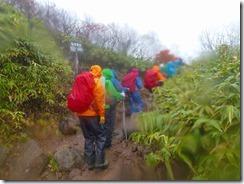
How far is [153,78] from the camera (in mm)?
3061

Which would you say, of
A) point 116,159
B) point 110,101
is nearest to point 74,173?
point 116,159

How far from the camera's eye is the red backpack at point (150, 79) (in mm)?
2949

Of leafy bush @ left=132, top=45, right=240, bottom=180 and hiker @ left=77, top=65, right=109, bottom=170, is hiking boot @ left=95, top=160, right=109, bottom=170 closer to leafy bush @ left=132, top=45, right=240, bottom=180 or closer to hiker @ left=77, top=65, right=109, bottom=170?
hiker @ left=77, top=65, right=109, bottom=170

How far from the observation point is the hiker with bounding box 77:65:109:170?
9.02 ft

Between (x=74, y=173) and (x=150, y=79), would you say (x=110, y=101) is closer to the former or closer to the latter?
(x=150, y=79)

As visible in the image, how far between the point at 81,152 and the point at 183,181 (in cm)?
117

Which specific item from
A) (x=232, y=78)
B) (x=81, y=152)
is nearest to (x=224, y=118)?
(x=232, y=78)

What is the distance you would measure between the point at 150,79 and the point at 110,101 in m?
0.55

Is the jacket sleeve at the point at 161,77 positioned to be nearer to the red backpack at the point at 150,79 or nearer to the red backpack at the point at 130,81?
the red backpack at the point at 150,79

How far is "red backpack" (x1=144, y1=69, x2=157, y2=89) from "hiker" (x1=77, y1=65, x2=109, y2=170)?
1.73 feet

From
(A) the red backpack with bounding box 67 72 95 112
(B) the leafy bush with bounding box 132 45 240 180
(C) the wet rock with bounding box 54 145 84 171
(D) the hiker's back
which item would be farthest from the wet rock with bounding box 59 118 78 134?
(D) the hiker's back

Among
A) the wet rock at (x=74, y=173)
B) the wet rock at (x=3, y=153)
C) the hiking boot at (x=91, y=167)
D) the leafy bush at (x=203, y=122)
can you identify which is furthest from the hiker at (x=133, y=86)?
the wet rock at (x=3, y=153)

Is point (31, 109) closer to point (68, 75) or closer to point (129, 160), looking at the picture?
point (68, 75)

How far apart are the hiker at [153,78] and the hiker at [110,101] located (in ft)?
1.14
